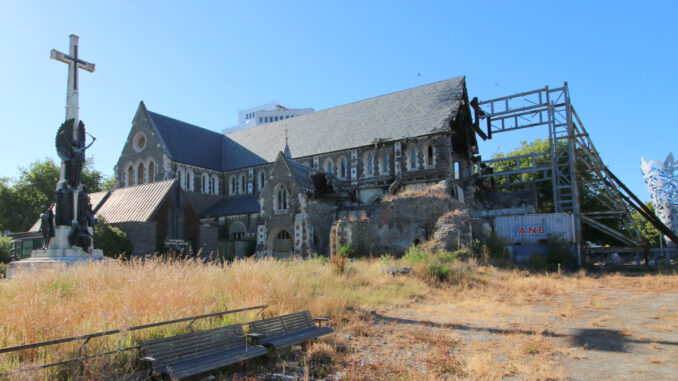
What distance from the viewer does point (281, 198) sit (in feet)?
99.2

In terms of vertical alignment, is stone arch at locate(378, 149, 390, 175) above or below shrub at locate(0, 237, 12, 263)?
above

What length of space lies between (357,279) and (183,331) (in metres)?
8.40

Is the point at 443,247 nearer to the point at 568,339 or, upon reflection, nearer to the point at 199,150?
the point at 568,339

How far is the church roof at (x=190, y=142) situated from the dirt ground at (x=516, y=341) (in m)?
32.2

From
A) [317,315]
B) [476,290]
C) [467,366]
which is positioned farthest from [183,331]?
[476,290]

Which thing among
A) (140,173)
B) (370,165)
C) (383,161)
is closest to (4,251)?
(140,173)

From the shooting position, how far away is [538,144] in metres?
46.6

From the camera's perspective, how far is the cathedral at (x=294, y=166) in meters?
28.4

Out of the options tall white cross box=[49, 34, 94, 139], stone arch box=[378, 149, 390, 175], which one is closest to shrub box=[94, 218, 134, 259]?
tall white cross box=[49, 34, 94, 139]

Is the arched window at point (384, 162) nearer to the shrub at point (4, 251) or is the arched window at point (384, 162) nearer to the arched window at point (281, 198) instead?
the arched window at point (281, 198)

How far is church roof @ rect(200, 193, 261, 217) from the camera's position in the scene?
117 feet

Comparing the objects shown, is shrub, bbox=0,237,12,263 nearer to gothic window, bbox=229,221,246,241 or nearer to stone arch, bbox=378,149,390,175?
gothic window, bbox=229,221,246,241

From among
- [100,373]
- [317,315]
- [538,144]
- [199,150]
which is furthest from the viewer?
[538,144]

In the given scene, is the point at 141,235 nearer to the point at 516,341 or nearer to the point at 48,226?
the point at 48,226
